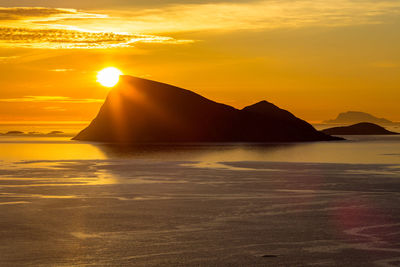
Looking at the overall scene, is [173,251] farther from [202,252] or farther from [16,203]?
[16,203]

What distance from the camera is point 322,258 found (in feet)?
51.8

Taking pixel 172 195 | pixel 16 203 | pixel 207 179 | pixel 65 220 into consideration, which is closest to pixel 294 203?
pixel 172 195

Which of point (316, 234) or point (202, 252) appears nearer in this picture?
point (202, 252)

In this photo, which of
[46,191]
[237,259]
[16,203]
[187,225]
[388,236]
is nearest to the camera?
[237,259]

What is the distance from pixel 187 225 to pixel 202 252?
472 cm

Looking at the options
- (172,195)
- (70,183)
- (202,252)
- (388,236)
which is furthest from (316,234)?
(70,183)

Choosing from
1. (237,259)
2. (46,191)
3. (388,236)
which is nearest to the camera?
(237,259)

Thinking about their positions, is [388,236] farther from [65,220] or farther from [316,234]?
[65,220]

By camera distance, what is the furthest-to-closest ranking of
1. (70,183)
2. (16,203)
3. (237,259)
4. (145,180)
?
(145,180)
(70,183)
(16,203)
(237,259)

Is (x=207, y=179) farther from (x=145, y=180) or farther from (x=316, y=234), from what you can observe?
(x=316, y=234)

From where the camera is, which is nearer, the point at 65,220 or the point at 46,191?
the point at 65,220

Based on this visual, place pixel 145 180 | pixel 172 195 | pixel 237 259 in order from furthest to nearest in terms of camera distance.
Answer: pixel 145 180, pixel 172 195, pixel 237 259

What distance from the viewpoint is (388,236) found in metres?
18.8

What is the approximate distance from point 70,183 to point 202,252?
2434 centimetres
